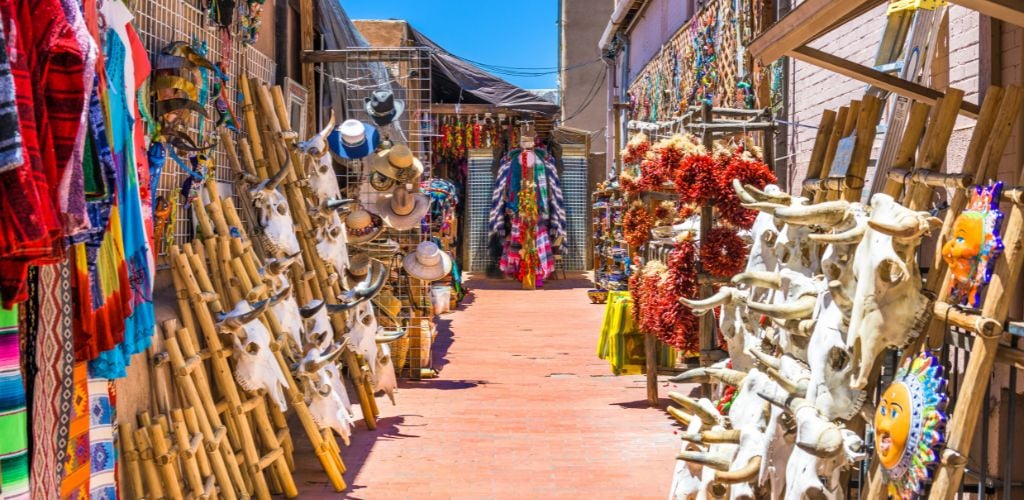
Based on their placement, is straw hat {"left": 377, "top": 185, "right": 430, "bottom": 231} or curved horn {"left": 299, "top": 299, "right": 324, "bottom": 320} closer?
curved horn {"left": 299, "top": 299, "right": 324, "bottom": 320}

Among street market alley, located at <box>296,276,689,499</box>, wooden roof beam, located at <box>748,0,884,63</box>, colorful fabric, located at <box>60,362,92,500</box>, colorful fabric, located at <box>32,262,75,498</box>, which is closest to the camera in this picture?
colorful fabric, located at <box>32,262,75,498</box>

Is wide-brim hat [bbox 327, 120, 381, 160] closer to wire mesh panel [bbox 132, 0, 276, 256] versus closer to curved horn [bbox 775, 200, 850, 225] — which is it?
Answer: wire mesh panel [bbox 132, 0, 276, 256]

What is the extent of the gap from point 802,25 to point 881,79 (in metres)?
0.51

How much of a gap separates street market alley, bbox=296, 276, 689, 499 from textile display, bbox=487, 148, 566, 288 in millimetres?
6718

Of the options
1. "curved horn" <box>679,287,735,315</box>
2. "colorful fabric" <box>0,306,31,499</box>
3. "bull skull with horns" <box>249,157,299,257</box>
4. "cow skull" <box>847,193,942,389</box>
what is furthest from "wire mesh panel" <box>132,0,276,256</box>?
"cow skull" <box>847,193,942,389</box>

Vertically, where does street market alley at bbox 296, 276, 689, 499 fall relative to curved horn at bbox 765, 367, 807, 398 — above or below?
below

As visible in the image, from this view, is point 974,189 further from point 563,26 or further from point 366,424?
point 563,26

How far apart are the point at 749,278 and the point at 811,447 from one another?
1.08 meters

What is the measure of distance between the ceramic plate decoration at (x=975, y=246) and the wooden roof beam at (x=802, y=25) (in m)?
0.77

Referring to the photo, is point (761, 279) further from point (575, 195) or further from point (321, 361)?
point (575, 195)

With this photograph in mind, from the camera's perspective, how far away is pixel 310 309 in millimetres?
5391

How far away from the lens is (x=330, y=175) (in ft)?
20.8

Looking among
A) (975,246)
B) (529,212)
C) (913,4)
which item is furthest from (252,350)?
(529,212)

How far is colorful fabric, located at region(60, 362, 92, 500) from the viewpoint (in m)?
2.77
